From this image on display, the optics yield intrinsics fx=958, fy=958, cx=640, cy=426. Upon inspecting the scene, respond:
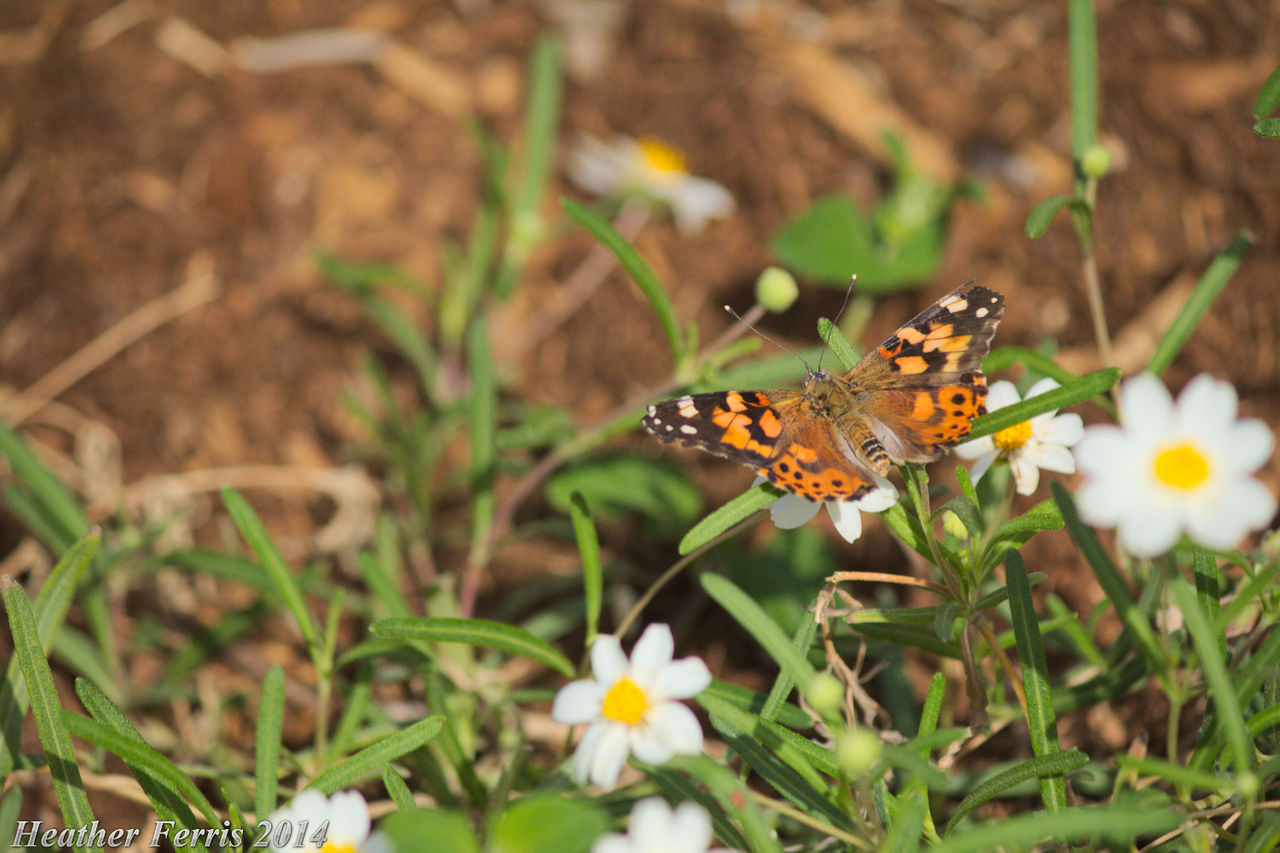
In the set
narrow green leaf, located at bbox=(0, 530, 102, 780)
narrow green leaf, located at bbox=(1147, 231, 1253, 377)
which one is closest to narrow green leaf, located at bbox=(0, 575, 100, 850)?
narrow green leaf, located at bbox=(0, 530, 102, 780)

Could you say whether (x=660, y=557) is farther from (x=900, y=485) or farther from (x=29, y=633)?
(x=29, y=633)

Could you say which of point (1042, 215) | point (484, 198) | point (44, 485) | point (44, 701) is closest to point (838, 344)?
point (1042, 215)

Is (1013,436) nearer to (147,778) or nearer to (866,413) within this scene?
(866,413)

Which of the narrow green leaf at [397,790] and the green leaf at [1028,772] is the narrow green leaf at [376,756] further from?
the green leaf at [1028,772]

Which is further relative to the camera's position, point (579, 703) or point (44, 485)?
point (44, 485)

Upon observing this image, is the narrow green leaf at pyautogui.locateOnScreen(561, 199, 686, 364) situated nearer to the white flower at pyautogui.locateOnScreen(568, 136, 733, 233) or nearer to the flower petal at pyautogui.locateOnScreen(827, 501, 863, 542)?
the flower petal at pyautogui.locateOnScreen(827, 501, 863, 542)

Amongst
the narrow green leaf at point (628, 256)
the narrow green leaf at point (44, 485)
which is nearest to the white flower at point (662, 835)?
the narrow green leaf at point (628, 256)

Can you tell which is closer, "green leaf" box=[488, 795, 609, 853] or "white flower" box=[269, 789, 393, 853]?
"green leaf" box=[488, 795, 609, 853]
